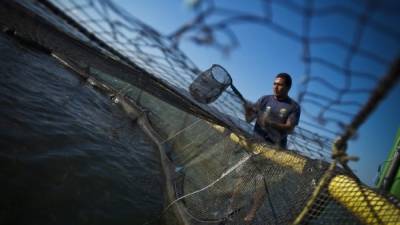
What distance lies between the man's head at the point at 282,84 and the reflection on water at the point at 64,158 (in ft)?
8.56

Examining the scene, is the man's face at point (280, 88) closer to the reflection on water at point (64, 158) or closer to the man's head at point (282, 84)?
the man's head at point (282, 84)

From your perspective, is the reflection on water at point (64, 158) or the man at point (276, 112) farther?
the man at point (276, 112)

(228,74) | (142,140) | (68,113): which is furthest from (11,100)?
(228,74)

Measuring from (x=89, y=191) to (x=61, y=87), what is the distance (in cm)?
502

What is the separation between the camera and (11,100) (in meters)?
5.40

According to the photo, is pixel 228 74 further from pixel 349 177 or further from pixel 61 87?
pixel 61 87

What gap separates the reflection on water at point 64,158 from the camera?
3.48 meters

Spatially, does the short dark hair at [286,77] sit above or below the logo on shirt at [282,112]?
above

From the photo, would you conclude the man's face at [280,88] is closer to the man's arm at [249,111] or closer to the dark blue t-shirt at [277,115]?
the dark blue t-shirt at [277,115]

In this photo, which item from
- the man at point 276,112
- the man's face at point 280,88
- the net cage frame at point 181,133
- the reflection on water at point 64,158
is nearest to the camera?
the net cage frame at point 181,133

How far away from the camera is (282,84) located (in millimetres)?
4609

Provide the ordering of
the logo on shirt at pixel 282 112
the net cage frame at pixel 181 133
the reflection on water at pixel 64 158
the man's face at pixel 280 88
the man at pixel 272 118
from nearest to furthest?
the net cage frame at pixel 181 133
the reflection on water at pixel 64 158
the man at pixel 272 118
the logo on shirt at pixel 282 112
the man's face at pixel 280 88

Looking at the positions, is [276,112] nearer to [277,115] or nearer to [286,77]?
[277,115]

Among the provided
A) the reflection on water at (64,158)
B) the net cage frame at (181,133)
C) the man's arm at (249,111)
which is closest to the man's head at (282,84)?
the man's arm at (249,111)
